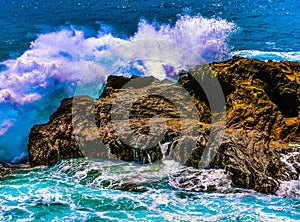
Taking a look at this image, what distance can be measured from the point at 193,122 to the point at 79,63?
49.7ft

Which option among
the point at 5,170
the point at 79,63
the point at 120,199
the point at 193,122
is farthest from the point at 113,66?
the point at 120,199

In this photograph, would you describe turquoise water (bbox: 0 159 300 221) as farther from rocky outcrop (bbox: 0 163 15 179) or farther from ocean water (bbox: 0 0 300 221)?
rocky outcrop (bbox: 0 163 15 179)

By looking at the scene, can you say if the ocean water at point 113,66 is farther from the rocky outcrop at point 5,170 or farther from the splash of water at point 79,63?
the rocky outcrop at point 5,170

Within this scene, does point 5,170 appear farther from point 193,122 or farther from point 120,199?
point 193,122

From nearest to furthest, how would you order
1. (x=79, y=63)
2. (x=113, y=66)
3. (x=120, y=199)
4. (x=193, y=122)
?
(x=120, y=199) < (x=193, y=122) < (x=113, y=66) < (x=79, y=63)

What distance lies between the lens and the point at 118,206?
11.3 m

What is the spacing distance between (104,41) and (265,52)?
12.8 meters

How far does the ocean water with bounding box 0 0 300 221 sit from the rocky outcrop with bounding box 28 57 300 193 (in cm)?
72

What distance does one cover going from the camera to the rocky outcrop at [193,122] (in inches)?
507

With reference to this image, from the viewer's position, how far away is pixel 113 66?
25516mm

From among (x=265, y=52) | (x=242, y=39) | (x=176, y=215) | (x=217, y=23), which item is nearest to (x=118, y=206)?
(x=176, y=215)

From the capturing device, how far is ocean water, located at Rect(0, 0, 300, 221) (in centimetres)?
1112

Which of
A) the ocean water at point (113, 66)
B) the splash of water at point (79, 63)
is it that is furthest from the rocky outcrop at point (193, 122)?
the splash of water at point (79, 63)

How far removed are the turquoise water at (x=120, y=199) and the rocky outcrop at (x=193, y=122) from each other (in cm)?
87
